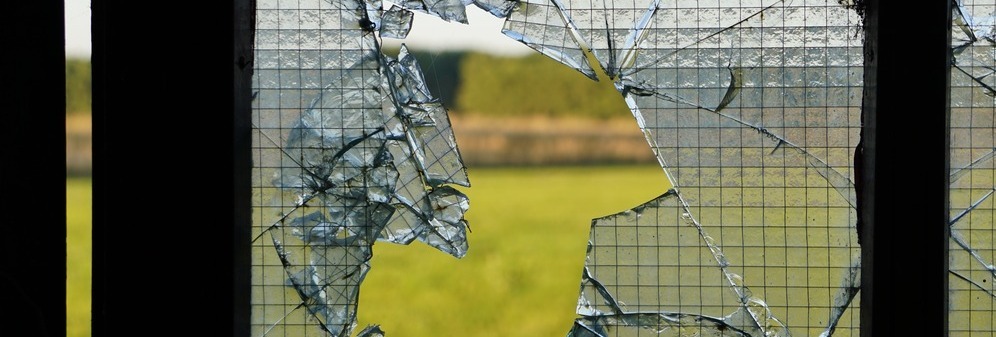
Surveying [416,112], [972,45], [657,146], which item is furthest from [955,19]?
[416,112]

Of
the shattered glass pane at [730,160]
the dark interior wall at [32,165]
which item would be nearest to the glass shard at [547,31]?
the shattered glass pane at [730,160]

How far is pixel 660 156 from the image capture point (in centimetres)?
85

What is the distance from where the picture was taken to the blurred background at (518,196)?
16.1 ft

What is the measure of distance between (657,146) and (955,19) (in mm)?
344

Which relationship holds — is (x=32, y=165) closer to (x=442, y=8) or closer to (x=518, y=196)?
(x=442, y=8)

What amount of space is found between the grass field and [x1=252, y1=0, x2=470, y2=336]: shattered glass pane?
2716 millimetres

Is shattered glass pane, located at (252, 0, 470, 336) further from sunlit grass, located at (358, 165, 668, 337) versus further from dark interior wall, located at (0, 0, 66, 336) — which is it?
sunlit grass, located at (358, 165, 668, 337)

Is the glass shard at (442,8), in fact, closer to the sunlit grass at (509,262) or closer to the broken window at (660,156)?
the broken window at (660,156)

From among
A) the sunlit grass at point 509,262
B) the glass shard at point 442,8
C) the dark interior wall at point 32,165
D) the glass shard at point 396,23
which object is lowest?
the sunlit grass at point 509,262

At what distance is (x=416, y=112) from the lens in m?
0.89

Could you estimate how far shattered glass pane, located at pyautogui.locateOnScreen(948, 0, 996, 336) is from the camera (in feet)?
2.70

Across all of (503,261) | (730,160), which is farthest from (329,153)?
(503,261)

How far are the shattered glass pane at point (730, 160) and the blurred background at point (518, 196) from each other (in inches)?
128

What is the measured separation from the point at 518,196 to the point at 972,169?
6.25 m
